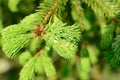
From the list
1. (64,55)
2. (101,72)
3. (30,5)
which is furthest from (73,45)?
(101,72)

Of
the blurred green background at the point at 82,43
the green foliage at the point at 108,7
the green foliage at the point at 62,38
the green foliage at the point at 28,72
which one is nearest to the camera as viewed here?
the green foliage at the point at 62,38

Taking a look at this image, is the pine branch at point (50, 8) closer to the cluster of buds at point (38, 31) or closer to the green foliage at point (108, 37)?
the cluster of buds at point (38, 31)

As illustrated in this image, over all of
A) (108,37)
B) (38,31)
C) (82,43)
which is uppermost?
(38,31)

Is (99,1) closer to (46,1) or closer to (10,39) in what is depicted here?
(46,1)

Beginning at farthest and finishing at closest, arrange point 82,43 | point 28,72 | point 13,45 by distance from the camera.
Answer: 1. point 82,43
2. point 28,72
3. point 13,45

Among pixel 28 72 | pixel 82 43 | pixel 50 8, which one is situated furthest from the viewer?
pixel 82 43

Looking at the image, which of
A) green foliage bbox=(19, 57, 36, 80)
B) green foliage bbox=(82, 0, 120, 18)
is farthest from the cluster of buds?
green foliage bbox=(82, 0, 120, 18)

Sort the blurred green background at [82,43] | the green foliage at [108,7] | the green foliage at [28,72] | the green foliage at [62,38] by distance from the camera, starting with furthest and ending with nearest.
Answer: the blurred green background at [82,43] → the green foliage at [108,7] → the green foliage at [28,72] → the green foliage at [62,38]

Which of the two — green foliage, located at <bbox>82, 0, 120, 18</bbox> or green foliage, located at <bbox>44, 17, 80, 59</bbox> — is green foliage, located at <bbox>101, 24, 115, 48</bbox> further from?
green foliage, located at <bbox>44, 17, 80, 59</bbox>

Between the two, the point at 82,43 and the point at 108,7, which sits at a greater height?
the point at 108,7

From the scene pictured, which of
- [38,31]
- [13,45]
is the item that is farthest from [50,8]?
[13,45]

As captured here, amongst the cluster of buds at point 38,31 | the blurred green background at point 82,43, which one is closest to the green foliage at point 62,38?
the cluster of buds at point 38,31

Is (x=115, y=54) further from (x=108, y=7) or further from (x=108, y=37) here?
(x=108, y=7)
